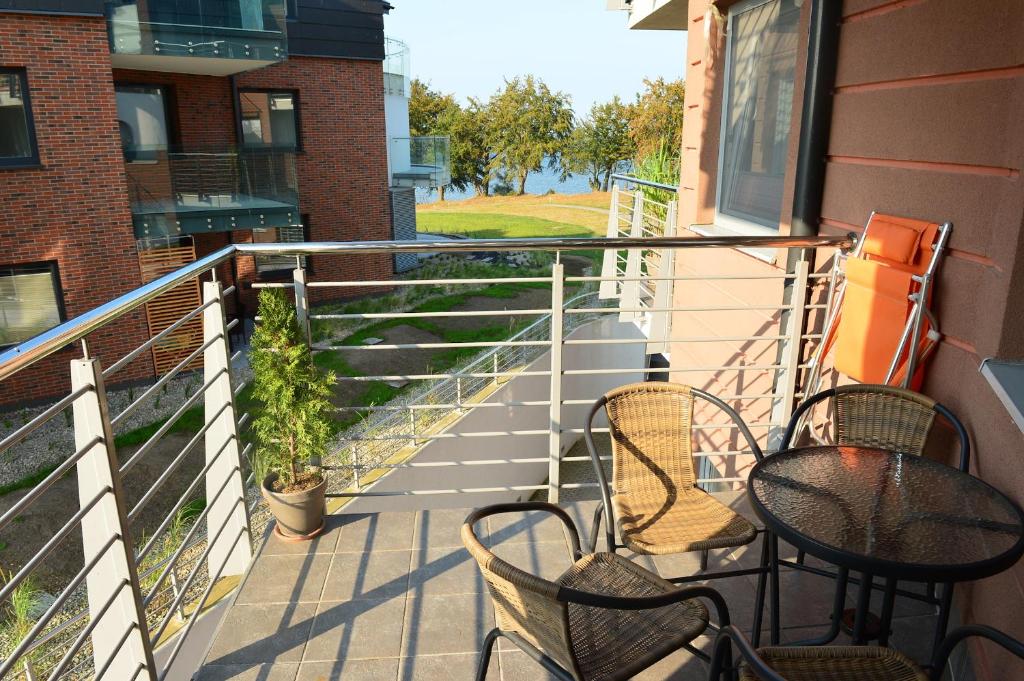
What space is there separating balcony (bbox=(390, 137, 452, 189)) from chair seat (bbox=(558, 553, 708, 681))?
1740cm

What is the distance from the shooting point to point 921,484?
7.18 ft

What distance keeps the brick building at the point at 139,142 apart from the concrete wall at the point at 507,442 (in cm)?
538

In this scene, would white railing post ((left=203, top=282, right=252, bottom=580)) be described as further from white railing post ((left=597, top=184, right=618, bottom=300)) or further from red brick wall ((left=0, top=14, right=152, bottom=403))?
red brick wall ((left=0, top=14, right=152, bottom=403))

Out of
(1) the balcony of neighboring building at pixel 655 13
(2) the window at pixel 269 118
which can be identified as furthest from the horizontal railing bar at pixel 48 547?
(2) the window at pixel 269 118

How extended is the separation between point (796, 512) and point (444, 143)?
18.0 metres

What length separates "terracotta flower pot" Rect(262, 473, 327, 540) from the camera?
3158mm

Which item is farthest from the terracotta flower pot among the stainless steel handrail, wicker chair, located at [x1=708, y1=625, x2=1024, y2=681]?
wicker chair, located at [x1=708, y1=625, x2=1024, y2=681]

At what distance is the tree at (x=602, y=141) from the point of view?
103ft

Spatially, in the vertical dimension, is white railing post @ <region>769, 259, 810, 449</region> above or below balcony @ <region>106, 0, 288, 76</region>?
below

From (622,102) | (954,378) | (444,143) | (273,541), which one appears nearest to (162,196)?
(444,143)

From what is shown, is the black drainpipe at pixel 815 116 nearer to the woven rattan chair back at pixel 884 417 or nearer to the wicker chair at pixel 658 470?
the woven rattan chair back at pixel 884 417

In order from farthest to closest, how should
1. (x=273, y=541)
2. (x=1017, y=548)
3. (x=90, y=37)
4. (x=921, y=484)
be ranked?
1. (x=90, y=37)
2. (x=273, y=541)
3. (x=921, y=484)
4. (x=1017, y=548)

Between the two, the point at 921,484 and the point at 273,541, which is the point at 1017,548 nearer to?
the point at 921,484

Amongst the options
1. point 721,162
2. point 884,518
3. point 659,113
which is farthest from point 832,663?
point 659,113
